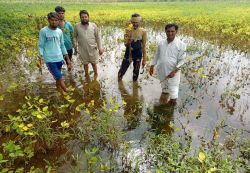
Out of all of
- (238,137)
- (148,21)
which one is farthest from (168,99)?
(148,21)

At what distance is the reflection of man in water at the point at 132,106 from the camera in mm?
4926

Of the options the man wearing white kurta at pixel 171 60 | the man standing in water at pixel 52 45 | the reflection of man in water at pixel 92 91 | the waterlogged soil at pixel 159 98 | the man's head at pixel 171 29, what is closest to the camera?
the waterlogged soil at pixel 159 98

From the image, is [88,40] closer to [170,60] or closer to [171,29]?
[170,60]

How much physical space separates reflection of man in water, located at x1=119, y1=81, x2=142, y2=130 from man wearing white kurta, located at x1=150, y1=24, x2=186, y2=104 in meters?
0.68

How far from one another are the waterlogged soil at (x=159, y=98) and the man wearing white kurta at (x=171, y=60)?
39 centimetres

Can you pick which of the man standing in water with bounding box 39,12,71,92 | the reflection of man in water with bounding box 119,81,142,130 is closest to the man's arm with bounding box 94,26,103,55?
the reflection of man in water with bounding box 119,81,142,130

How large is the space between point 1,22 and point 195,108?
904cm

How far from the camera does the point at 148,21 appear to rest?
1806cm

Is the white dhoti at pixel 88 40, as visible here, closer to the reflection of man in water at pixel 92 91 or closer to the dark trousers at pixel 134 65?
the reflection of man in water at pixel 92 91

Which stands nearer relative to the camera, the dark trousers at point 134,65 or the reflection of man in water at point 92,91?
the reflection of man in water at point 92,91

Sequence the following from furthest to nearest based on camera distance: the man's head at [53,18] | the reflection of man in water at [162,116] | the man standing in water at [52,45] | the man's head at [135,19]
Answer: the man's head at [135,19]
the man standing in water at [52,45]
the man's head at [53,18]
the reflection of man in water at [162,116]

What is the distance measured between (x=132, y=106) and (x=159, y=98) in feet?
2.28

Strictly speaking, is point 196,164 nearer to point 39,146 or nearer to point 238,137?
point 238,137

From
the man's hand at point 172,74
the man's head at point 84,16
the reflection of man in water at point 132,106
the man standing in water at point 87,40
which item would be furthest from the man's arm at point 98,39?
the man's hand at point 172,74
